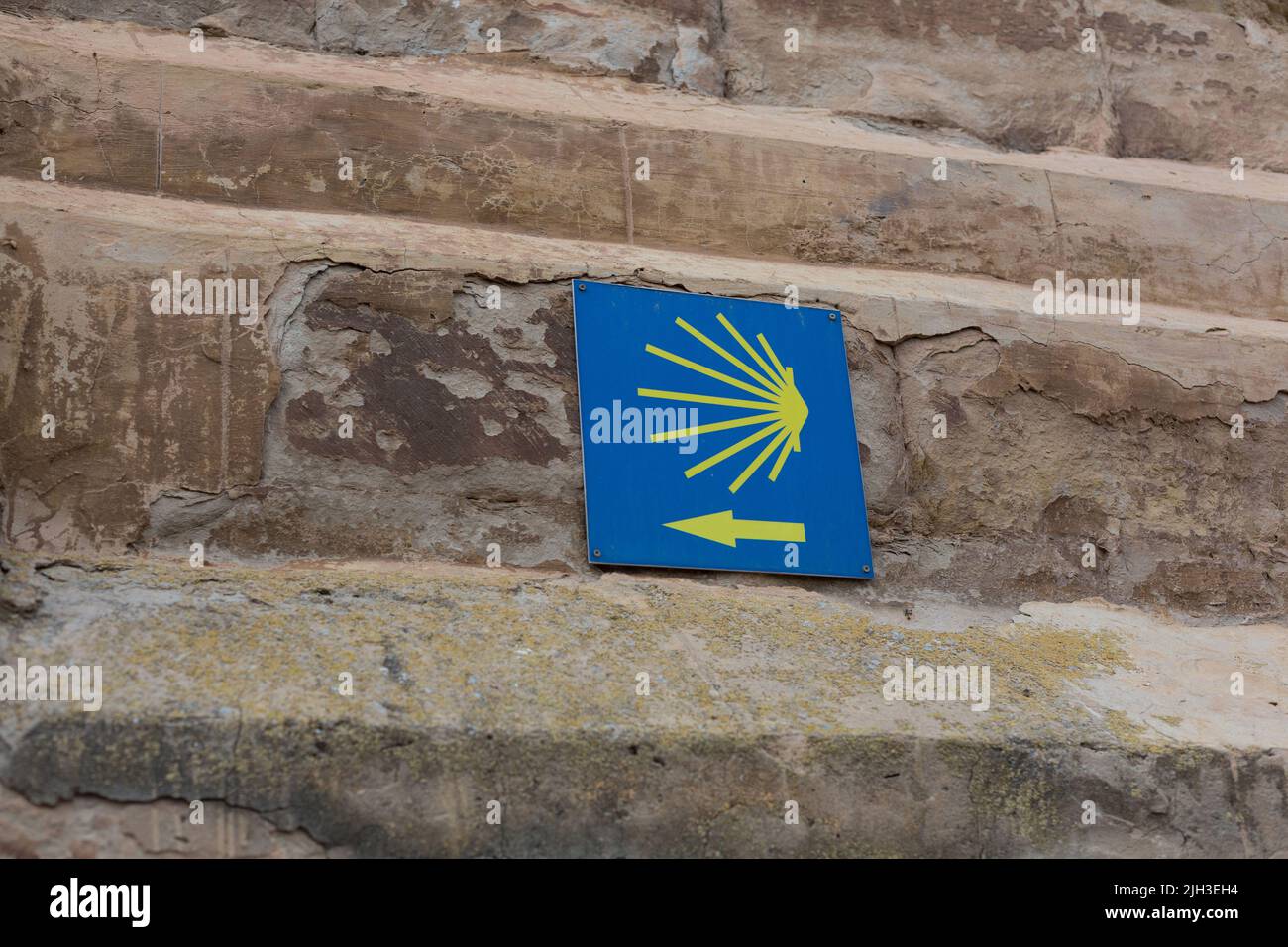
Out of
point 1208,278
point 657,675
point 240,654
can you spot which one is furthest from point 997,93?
point 240,654

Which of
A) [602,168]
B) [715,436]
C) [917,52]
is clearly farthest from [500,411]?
[917,52]

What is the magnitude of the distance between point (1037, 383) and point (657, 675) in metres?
1.07

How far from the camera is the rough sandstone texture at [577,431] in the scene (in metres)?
1.92

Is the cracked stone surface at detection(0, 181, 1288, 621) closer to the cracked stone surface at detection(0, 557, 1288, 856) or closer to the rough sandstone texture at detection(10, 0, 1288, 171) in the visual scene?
the cracked stone surface at detection(0, 557, 1288, 856)

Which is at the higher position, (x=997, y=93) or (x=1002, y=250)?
(x=997, y=93)

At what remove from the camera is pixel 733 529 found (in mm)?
2434

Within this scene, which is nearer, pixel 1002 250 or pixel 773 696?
pixel 773 696

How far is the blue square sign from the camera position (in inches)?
94.7

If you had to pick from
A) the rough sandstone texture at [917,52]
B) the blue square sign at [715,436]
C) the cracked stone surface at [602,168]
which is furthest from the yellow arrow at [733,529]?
the rough sandstone texture at [917,52]

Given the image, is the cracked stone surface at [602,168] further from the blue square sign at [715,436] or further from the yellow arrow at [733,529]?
the yellow arrow at [733,529]

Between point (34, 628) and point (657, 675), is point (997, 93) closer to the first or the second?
point (657, 675)

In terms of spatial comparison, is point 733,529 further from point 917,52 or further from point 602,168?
point 917,52

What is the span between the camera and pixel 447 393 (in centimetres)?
242

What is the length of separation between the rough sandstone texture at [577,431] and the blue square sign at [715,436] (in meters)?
0.05
